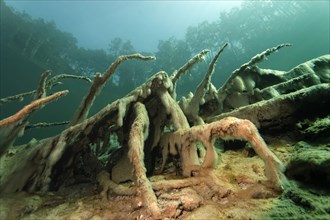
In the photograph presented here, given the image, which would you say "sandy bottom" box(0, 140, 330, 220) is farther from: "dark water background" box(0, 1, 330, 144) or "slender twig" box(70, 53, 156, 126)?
"dark water background" box(0, 1, 330, 144)

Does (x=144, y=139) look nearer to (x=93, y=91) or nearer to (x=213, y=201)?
(x=213, y=201)

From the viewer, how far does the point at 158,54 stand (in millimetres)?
32719

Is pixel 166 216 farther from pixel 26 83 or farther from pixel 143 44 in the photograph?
pixel 143 44

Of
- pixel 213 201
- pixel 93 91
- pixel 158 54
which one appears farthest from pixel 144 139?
pixel 158 54

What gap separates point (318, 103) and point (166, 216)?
264cm

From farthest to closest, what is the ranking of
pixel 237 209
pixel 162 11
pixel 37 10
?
1. pixel 162 11
2. pixel 37 10
3. pixel 237 209

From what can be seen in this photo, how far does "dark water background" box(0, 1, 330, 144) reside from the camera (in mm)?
27203

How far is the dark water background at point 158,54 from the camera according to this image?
1071 inches

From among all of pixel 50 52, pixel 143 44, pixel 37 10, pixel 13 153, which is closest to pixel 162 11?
pixel 143 44

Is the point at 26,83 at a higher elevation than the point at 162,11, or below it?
below

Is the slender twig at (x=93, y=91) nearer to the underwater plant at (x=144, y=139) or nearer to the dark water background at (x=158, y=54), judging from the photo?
the underwater plant at (x=144, y=139)

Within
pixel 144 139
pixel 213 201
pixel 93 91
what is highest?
pixel 93 91

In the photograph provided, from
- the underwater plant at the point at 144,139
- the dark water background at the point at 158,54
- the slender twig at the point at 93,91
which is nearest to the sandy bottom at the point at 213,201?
the underwater plant at the point at 144,139

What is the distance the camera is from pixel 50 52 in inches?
1114
